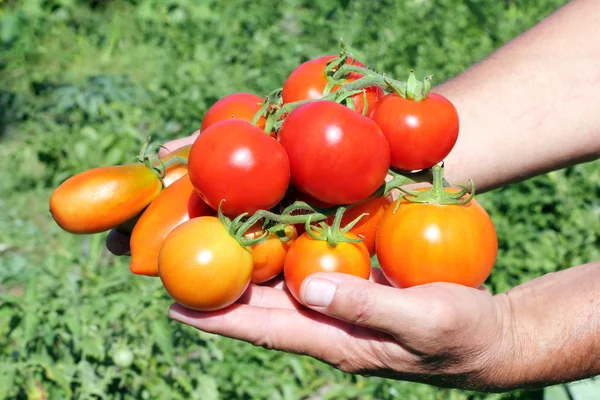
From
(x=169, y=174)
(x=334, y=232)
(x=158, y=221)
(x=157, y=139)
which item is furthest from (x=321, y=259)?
(x=157, y=139)

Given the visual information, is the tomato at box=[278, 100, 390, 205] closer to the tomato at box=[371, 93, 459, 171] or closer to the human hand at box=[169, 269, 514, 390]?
the tomato at box=[371, 93, 459, 171]

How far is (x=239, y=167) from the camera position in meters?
1.61

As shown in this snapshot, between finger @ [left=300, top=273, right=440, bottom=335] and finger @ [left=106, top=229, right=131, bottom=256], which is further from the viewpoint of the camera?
finger @ [left=106, top=229, right=131, bottom=256]

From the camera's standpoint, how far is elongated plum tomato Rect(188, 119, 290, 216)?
1.62 metres

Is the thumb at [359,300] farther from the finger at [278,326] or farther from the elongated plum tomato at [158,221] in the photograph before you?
the elongated plum tomato at [158,221]

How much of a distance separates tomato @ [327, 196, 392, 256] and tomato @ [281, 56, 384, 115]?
223 millimetres

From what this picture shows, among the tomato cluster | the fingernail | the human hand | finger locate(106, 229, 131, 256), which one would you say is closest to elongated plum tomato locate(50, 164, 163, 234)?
the tomato cluster

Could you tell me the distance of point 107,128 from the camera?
436cm

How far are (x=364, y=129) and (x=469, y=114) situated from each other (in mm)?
855

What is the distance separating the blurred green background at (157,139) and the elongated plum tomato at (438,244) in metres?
1.02

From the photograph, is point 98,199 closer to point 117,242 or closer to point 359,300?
point 117,242

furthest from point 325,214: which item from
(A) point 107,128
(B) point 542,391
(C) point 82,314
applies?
(A) point 107,128

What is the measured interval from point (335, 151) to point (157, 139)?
2.80 m

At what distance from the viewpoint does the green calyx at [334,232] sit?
1.70 metres
